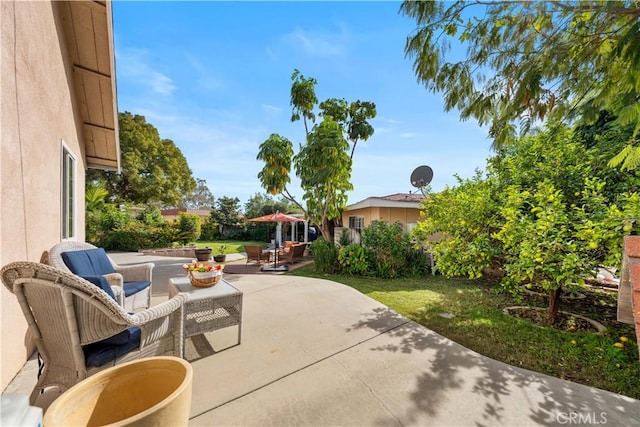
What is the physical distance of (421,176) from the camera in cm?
1072

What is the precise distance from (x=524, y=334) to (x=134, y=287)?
20.0 ft

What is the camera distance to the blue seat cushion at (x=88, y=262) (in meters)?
3.38

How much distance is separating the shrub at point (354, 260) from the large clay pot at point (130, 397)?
7226 millimetres

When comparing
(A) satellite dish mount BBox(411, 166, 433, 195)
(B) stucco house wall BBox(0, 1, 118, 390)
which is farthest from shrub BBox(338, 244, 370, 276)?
(B) stucco house wall BBox(0, 1, 118, 390)

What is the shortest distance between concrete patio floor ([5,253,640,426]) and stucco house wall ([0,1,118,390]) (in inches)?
67.5

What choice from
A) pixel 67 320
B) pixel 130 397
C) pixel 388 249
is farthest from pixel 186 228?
pixel 130 397

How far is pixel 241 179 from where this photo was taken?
32.0 m

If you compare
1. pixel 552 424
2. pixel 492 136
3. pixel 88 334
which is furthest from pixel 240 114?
pixel 552 424

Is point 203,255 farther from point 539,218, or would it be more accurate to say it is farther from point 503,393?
point 539,218

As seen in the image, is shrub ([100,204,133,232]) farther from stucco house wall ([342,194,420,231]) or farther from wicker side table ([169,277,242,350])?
wicker side table ([169,277,242,350])

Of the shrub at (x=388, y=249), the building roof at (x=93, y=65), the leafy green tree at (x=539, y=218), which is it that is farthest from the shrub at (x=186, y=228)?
the leafy green tree at (x=539, y=218)

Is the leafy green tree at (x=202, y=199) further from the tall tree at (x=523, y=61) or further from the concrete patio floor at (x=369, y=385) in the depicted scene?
the tall tree at (x=523, y=61)

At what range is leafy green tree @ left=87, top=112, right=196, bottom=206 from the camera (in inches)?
687

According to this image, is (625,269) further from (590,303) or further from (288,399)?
(590,303)
